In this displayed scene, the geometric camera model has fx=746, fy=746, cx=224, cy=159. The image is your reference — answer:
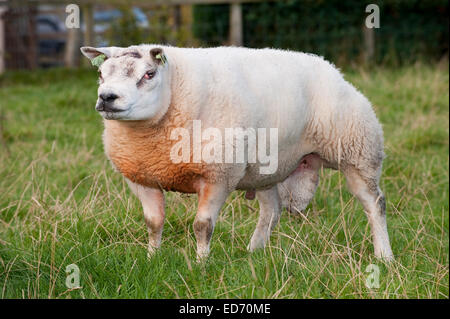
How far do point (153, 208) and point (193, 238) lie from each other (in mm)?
520

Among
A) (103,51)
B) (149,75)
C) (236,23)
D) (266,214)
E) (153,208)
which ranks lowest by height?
(266,214)

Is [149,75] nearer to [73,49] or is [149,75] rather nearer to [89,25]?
[89,25]

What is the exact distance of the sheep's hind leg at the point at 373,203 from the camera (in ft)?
16.4

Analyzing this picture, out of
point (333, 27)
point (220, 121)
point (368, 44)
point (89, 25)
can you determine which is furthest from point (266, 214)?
point (89, 25)

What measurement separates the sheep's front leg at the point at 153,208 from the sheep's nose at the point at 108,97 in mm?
810

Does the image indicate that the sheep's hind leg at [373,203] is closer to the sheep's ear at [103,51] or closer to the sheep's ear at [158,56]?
the sheep's ear at [158,56]

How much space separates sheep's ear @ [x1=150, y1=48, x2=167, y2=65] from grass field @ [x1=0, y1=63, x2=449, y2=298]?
3.50ft

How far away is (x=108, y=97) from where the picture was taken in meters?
3.71

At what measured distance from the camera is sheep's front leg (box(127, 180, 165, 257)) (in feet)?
14.5

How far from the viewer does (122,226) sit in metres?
4.97

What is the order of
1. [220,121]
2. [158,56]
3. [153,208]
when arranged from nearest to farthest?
[158,56] → [220,121] → [153,208]

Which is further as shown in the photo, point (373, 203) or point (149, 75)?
point (373, 203)
